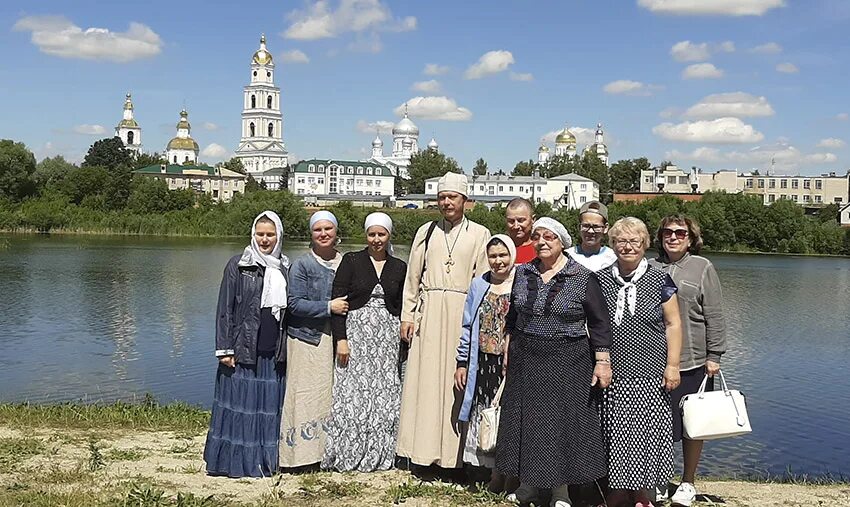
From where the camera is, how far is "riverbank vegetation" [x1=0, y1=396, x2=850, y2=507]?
4801 millimetres

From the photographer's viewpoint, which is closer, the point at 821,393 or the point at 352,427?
the point at 352,427

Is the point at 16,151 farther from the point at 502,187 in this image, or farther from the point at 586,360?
the point at 586,360

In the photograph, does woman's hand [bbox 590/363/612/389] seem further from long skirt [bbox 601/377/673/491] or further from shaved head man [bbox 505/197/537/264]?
shaved head man [bbox 505/197/537/264]

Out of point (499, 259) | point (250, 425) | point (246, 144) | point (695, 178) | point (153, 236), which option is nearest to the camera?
point (499, 259)

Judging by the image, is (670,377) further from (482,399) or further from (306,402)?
(306,402)

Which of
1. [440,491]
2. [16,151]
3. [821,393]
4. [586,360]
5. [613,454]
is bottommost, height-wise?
[821,393]

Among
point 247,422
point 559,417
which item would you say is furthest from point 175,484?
point 559,417

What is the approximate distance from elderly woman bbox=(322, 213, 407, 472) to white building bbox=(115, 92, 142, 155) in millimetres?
119766

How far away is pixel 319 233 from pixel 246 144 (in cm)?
11043

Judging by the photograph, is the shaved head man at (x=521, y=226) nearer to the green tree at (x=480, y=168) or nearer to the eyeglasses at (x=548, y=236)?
the eyeglasses at (x=548, y=236)

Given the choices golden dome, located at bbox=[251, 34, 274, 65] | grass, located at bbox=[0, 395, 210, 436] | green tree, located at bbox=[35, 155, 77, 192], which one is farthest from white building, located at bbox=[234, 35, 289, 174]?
grass, located at bbox=[0, 395, 210, 436]

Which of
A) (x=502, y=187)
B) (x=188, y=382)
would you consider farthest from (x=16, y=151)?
(x=188, y=382)

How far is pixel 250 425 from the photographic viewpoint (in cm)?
547

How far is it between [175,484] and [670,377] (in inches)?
117
